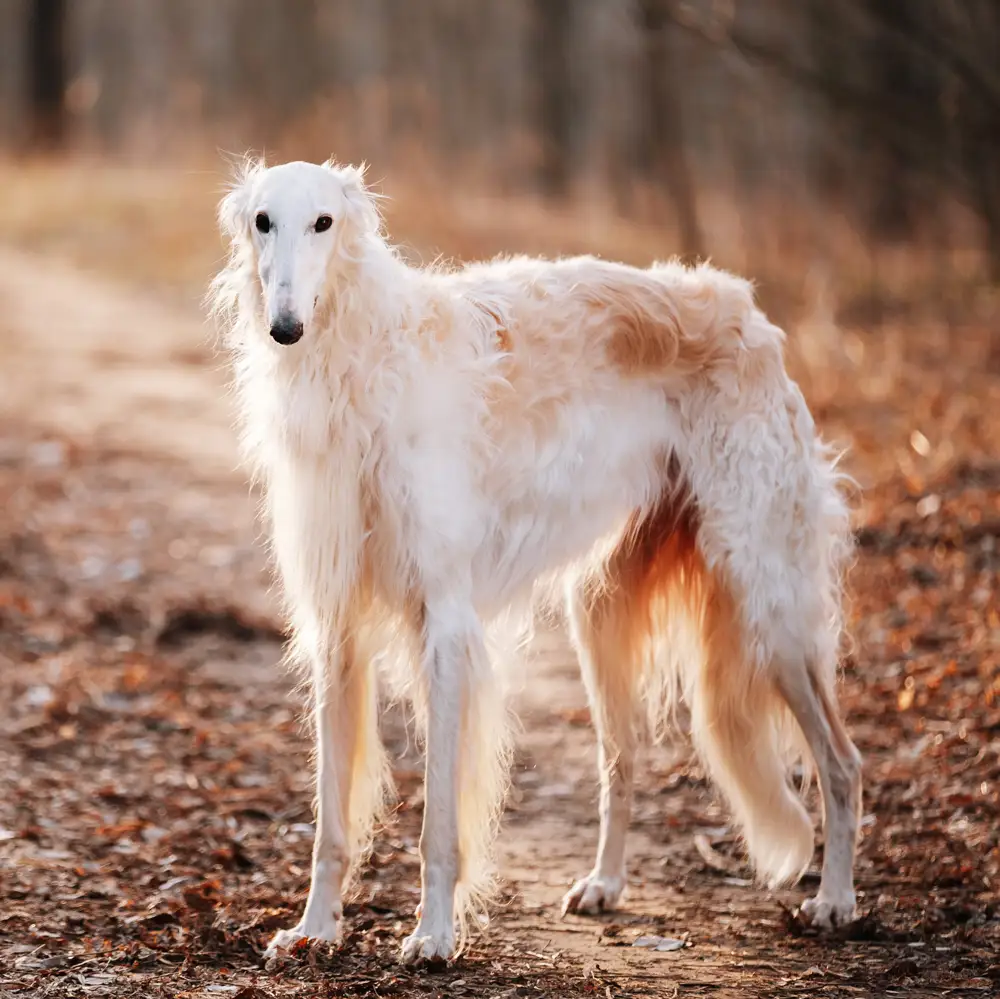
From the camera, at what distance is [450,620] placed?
327 cm

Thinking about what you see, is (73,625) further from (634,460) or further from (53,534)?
(634,460)

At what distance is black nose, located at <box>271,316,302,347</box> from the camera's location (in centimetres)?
297

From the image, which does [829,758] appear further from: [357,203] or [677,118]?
[677,118]

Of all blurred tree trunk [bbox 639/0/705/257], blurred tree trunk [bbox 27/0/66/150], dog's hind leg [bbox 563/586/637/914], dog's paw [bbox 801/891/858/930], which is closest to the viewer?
dog's paw [bbox 801/891/858/930]

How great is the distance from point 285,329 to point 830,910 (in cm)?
202

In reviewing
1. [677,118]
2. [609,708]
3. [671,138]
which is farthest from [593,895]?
[677,118]

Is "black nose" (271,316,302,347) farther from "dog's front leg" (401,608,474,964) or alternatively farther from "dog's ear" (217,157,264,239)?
"dog's front leg" (401,608,474,964)

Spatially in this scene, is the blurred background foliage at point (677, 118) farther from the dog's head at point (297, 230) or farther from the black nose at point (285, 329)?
the black nose at point (285, 329)

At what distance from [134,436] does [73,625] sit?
10.1 feet

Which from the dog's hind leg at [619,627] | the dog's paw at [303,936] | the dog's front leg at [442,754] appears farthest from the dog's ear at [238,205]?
the dog's paw at [303,936]

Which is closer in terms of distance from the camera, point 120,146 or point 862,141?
point 862,141

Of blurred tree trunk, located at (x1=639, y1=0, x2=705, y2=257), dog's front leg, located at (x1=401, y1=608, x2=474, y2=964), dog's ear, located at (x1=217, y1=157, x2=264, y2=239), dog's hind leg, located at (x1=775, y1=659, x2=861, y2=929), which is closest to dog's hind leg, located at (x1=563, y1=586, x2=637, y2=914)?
dog's hind leg, located at (x1=775, y1=659, x2=861, y2=929)

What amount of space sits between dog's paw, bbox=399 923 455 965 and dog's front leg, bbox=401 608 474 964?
36 millimetres

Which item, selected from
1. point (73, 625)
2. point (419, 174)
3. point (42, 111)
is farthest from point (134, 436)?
point (42, 111)
